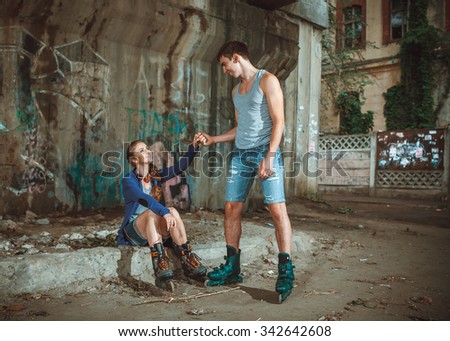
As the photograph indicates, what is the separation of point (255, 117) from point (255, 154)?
0.29m

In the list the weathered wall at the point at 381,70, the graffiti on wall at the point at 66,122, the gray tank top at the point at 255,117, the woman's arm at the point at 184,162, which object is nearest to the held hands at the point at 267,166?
the gray tank top at the point at 255,117

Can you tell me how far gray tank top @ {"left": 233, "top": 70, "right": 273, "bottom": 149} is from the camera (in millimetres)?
3029

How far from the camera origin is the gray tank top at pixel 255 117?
3029 millimetres

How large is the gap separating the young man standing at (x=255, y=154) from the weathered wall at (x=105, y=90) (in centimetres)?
264

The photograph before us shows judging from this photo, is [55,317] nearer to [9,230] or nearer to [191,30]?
[9,230]

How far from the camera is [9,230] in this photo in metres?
4.11

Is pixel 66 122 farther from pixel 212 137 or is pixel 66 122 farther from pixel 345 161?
pixel 345 161

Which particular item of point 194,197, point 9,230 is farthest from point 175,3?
point 9,230

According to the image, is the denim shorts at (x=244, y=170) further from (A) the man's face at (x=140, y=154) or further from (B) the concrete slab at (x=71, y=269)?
(B) the concrete slab at (x=71, y=269)

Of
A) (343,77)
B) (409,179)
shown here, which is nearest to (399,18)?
(343,77)

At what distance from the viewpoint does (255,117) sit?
306cm

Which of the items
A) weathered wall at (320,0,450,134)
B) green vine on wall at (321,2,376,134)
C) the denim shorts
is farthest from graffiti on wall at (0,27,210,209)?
weathered wall at (320,0,450,134)

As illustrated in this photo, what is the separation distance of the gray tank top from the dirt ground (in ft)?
3.93

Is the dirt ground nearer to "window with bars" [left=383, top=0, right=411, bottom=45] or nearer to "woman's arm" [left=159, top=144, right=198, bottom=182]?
"woman's arm" [left=159, top=144, right=198, bottom=182]
